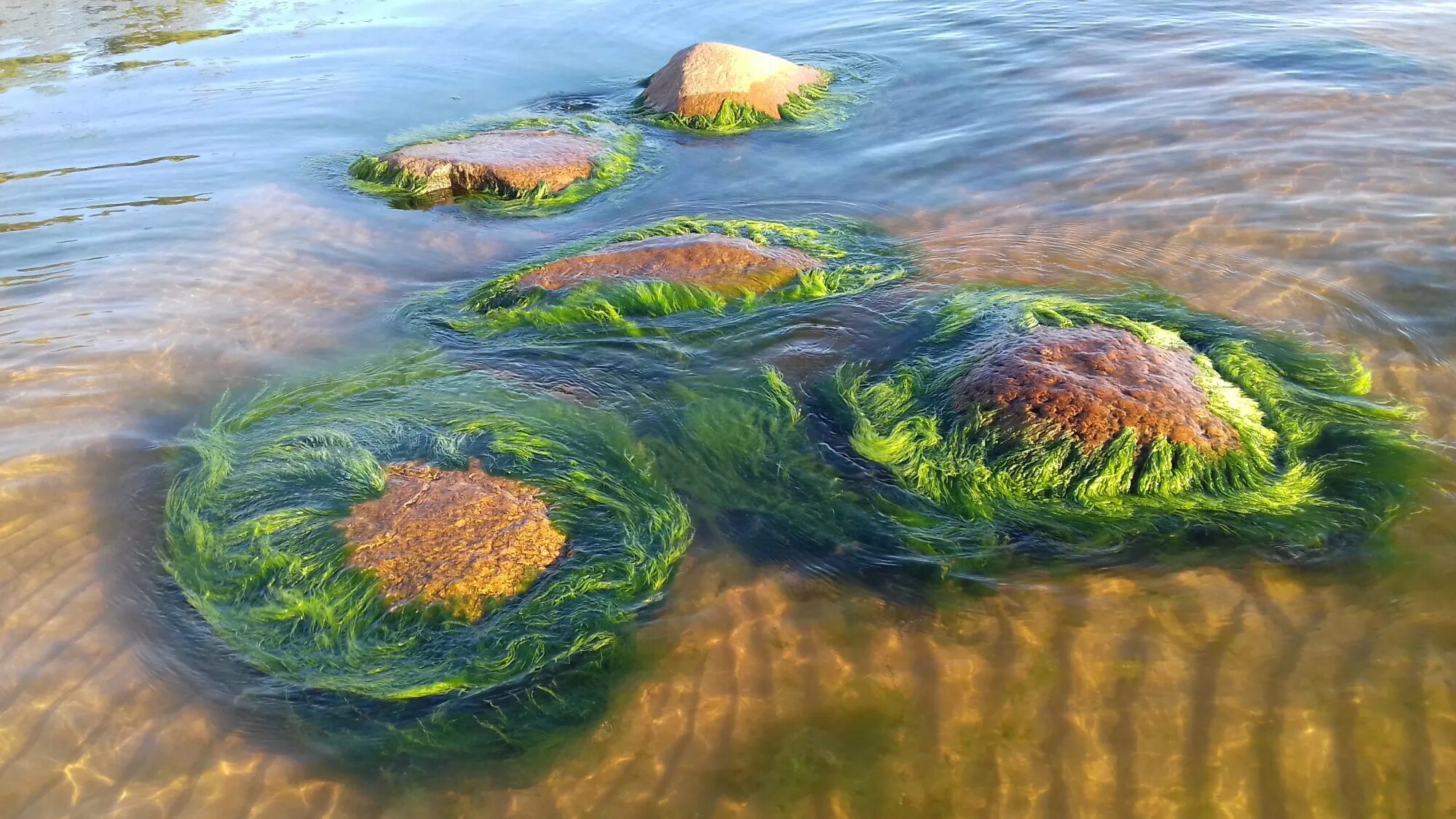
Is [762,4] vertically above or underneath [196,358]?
above

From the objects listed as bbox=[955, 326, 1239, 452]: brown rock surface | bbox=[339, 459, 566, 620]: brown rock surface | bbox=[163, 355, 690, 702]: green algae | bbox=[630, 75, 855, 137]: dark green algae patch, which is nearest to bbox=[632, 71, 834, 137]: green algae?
bbox=[630, 75, 855, 137]: dark green algae patch

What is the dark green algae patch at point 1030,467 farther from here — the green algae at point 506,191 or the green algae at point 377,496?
the green algae at point 506,191

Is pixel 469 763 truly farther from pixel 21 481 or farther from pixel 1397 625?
pixel 1397 625

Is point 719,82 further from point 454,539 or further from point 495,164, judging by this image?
point 454,539

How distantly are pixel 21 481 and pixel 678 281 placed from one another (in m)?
3.54

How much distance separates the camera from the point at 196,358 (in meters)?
5.11

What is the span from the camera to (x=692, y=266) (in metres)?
5.62

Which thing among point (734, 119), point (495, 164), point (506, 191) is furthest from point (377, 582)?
→ point (734, 119)

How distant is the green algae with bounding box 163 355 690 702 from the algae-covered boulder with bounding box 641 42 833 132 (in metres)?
4.63

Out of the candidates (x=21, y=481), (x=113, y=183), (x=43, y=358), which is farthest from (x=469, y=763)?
(x=113, y=183)

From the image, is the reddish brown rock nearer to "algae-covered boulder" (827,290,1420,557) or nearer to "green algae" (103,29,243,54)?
"algae-covered boulder" (827,290,1420,557)

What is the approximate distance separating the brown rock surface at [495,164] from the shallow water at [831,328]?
20.8 inches

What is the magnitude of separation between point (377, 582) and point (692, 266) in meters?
2.93

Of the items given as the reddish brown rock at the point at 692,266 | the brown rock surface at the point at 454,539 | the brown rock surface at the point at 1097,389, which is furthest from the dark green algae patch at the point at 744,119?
the brown rock surface at the point at 454,539
